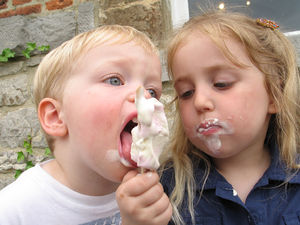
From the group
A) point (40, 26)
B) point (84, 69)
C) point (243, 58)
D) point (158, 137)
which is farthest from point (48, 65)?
point (40, 26)

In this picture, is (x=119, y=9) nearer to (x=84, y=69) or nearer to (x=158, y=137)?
(x=84, y=69)

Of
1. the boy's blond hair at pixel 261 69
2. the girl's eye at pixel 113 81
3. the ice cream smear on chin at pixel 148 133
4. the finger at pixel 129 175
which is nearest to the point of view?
the ice cream smear on chin at pixel 148 133

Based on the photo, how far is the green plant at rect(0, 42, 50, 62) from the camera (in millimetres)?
2232

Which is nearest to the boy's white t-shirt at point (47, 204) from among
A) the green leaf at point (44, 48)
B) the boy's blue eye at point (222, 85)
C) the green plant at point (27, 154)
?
the boy's blue eye at point (222, 85)

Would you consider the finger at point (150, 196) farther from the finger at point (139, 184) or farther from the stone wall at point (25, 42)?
the stone wall at point (25, 42)

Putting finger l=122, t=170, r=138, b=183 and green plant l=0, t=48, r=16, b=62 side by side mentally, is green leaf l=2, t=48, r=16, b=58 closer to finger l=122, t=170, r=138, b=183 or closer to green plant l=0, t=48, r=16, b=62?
green plant l=0, t=48, r=16, b=62

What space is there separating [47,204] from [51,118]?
1.22ft

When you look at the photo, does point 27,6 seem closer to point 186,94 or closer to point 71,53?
point 71,53

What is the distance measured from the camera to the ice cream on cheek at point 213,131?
1130 millimetres

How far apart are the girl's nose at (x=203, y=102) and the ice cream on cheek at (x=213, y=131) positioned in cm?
5

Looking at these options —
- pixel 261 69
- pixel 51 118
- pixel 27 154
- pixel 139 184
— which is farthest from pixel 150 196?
pixel 27 154

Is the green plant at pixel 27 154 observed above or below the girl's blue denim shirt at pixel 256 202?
below

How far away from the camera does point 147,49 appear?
109cm

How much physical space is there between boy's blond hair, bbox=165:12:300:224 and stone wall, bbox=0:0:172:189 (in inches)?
44.4
